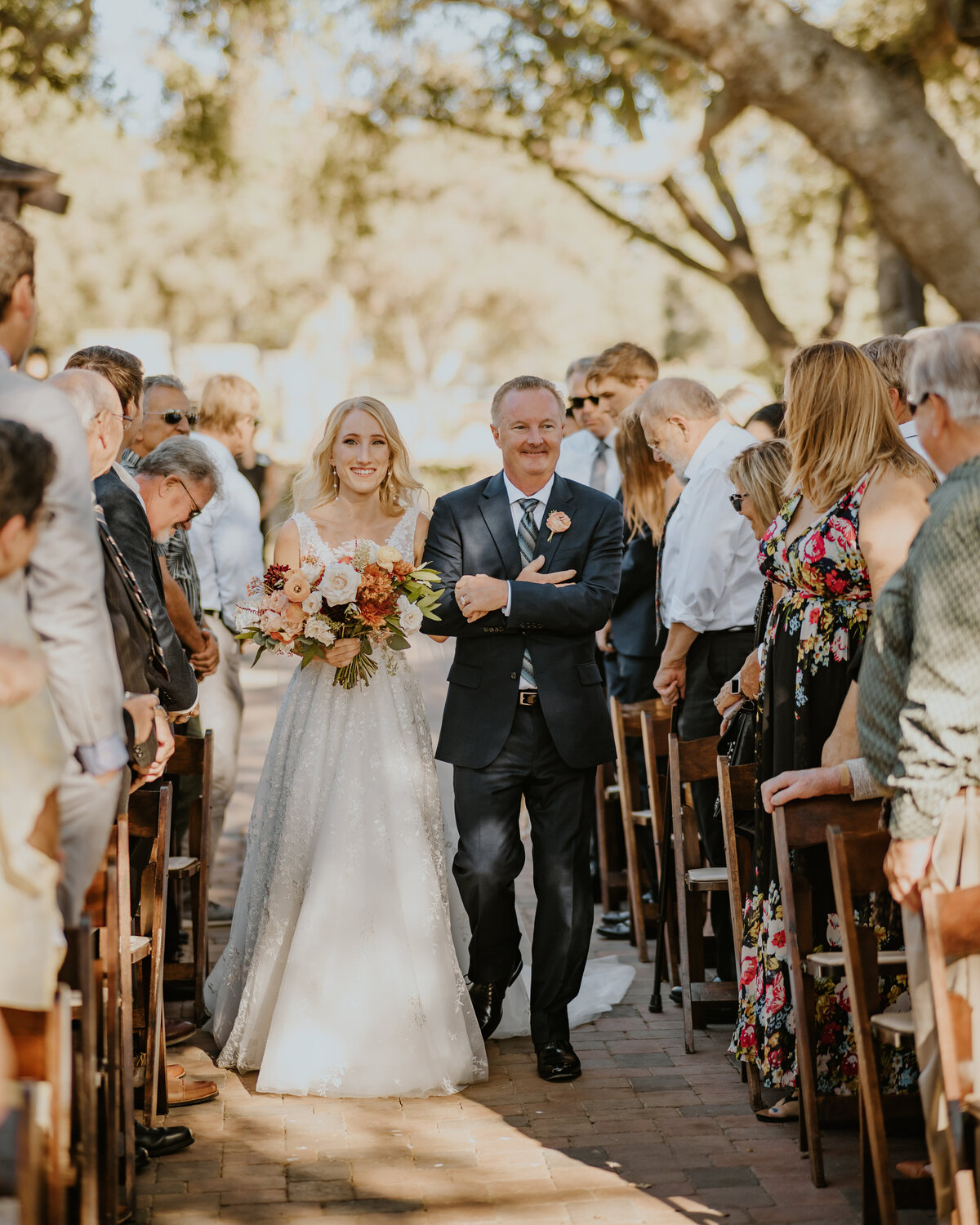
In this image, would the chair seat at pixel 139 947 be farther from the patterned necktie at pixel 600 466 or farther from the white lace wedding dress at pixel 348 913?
the patterned necktie at pixel 600 466

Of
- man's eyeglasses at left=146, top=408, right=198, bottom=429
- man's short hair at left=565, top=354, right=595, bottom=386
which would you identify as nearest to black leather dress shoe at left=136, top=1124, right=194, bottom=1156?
man's eyeglasses at left=146, top=408, right=198, bottom=429

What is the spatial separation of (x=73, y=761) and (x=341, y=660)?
2018mm

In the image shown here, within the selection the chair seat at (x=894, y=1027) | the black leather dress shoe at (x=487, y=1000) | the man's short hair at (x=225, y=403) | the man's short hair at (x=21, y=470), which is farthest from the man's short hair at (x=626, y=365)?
the man's short hair at (x=21, y=470)

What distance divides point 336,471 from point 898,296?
10600mm

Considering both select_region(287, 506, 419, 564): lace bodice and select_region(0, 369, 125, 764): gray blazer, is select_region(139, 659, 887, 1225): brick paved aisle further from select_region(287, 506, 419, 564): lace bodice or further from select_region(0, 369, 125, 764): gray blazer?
select_region(287, 506, 419, 564): lace bodice

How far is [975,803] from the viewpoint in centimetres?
326

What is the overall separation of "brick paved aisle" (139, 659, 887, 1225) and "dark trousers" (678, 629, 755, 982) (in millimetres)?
727

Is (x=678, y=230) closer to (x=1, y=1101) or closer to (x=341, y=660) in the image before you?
(x=341, y=660)

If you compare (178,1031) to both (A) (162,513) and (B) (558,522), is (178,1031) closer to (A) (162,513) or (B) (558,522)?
(A) (162,513)

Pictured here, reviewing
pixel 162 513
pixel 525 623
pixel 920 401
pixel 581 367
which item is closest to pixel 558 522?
pixel 525 623

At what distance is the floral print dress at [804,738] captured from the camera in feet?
14.2

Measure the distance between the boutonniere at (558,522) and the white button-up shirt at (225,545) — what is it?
2.44 meters

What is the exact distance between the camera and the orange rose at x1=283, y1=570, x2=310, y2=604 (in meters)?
5.04

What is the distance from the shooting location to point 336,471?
563 cm
